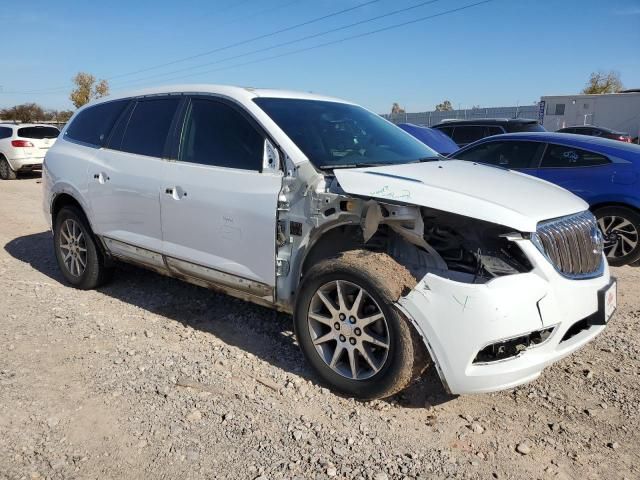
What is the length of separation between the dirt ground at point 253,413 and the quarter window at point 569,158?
2.69 metres

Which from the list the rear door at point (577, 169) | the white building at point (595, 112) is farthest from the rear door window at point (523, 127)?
the white building at point (595, 112)

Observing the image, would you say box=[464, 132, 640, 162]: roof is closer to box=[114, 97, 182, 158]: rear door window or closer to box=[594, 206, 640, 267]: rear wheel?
box=[594, 206, 640, 267]: rear wheel

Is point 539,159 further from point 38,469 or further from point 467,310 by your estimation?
point 38,469

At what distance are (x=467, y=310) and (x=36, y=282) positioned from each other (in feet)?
14.9

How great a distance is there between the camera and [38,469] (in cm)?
259

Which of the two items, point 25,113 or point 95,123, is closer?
point 95,123

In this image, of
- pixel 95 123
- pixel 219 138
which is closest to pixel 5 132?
pixel 95 123

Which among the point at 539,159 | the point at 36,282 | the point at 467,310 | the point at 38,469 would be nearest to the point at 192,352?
the point at 38,469

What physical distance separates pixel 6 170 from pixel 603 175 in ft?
51.8

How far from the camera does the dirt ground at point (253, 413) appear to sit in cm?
265

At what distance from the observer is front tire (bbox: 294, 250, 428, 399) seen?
290 cm

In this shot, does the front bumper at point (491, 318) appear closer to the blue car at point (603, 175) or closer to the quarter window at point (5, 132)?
the blue car at point (603, 175)

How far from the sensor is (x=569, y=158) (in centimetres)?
679

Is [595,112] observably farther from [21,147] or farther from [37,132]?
[21,147]
